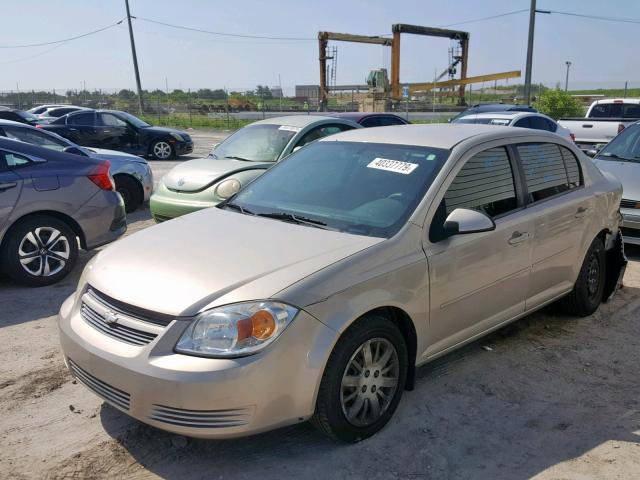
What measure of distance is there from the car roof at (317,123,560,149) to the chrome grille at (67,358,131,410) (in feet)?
7.77

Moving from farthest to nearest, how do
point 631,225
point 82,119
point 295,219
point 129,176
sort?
point 82,119 < point 129,176 < point 631,225 < point 295,219

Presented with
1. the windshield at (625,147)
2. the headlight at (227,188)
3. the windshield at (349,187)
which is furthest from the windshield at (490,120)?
the windshield at (349,187)

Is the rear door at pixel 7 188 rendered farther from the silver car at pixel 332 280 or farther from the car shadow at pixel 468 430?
the car shadow at pixel 468 430

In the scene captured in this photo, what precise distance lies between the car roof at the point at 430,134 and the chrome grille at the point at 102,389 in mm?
2368

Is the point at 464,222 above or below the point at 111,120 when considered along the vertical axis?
above

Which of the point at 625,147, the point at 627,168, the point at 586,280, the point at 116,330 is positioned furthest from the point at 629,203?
the point at 116,330

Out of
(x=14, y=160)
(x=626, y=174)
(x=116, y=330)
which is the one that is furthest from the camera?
(x=626, y=174)

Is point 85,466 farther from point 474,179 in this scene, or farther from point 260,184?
point 474,179

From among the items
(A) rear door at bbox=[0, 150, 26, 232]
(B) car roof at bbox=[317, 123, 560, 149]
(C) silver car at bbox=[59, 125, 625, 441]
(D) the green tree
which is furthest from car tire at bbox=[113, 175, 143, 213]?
(D) the green tree

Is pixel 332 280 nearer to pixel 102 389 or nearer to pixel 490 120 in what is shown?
pixel 102 389

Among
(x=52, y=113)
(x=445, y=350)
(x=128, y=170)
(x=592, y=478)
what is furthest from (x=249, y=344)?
(x=52, y=113)

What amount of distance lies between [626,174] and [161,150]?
12845 millimetres

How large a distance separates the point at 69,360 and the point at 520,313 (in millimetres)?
3012

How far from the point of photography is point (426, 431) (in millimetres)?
3414
